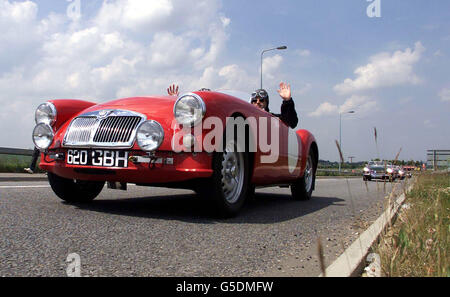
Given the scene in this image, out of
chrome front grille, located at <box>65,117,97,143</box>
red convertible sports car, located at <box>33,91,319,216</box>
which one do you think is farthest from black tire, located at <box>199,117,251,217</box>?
chrome front grille, located at <box>65,117,97,143</box>

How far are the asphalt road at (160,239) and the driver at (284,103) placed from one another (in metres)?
A: 1.80

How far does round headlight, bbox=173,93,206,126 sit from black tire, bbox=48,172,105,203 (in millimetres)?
1612

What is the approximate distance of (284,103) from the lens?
6277mm

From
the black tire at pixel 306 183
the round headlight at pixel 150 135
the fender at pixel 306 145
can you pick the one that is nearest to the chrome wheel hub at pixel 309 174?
the black tire at pixel 306 183

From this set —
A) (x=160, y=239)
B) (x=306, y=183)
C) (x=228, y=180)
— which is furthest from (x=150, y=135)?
(x=306, y=183)

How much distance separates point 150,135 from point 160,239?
1076 mm

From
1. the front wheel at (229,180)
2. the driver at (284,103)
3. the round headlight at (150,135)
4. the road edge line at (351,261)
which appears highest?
the driver at (284,103)

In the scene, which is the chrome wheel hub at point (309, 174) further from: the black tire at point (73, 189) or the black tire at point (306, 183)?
the black tire at point (73, 189)

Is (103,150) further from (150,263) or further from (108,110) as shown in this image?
(150,263)

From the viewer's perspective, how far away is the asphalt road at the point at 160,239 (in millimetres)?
2300

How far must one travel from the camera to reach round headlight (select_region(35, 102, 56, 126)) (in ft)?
14.3

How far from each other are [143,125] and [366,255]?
2.17m
